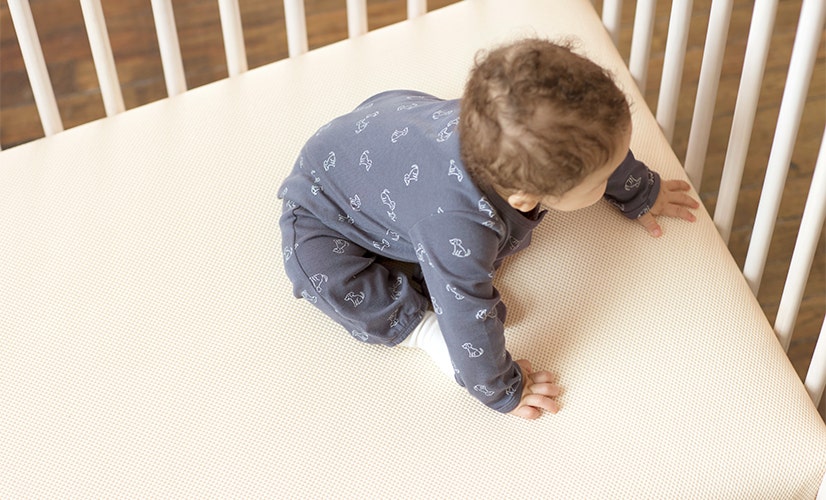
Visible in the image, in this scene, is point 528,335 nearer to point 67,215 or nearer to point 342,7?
point 67,215

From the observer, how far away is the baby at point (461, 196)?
710 millimetres

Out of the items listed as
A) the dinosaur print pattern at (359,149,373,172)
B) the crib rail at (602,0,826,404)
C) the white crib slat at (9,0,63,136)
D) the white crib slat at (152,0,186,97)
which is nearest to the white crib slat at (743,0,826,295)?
the crib rail at (602,0,826,404)

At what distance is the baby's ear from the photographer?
30.2 inches

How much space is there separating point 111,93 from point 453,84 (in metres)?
0.37

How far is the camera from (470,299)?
0.80 m

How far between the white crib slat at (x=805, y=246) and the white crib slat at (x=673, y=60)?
0.17 meters

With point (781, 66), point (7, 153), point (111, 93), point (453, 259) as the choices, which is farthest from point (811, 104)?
point (7, 153)

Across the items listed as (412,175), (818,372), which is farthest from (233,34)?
(818,372)

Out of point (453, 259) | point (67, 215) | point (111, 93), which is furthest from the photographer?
point (111, 93)

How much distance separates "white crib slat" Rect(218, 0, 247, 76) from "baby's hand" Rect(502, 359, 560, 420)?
0.47 metres

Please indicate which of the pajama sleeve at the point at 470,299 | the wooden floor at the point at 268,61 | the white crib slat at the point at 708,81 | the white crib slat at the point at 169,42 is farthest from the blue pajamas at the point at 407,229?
the wooden floor at the point at 268,61

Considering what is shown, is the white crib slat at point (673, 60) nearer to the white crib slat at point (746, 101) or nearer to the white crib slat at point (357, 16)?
the white crib slat at point (746, 101)

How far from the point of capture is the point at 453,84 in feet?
3.28

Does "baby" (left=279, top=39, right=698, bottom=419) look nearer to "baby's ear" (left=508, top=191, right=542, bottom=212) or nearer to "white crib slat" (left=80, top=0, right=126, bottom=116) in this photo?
"baby's ear" (left=508, top=191, right=542, bottom=212)
